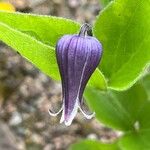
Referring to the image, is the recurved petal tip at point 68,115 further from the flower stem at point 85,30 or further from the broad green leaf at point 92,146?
the broad green leaf at point 92,146

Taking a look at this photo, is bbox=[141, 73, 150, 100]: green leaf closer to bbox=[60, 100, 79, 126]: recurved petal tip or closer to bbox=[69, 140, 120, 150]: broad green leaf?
bbox=[69, 140, 120, 150]: broad green leaf

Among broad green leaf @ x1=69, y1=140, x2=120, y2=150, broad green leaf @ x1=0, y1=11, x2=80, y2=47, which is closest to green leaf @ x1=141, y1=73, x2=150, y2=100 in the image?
broad green leaf @ x1=69, y1=140, x2=120, y2=150

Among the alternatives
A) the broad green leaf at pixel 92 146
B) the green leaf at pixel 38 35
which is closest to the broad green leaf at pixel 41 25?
the green leaf at pixel 38 35

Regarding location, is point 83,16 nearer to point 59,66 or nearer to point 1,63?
point 1,63

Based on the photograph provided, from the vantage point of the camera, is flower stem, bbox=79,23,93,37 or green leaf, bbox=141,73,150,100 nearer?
flower stem, bbox=79,23,93,37

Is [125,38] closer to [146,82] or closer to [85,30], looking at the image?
[85,30]

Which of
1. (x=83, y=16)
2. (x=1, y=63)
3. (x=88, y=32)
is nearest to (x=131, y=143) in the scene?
(x=88, y=32)
